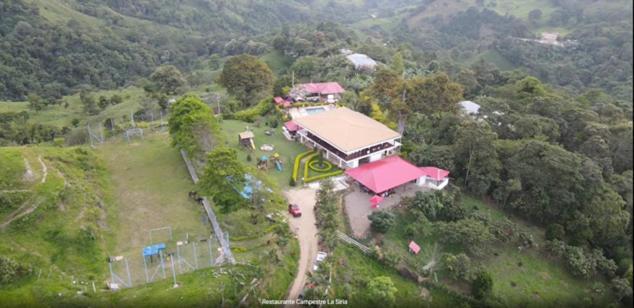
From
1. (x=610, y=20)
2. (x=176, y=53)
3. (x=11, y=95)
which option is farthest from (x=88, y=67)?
(x=610, y=20)

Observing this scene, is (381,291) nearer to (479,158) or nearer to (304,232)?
(304,232)

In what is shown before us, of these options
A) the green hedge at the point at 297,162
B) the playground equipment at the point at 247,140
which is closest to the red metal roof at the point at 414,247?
the green hedge at the point at 297,162

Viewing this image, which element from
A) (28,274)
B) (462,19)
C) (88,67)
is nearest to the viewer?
(28,274)

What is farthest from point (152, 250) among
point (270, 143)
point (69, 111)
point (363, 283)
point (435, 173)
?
point (69, 111)

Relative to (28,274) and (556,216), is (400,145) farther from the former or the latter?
(28,274)

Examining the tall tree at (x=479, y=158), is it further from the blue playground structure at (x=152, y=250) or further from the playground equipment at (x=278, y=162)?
the blue playground structure at (x=152, y=250)

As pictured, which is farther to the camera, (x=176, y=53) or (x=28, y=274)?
(x=176, y=53)

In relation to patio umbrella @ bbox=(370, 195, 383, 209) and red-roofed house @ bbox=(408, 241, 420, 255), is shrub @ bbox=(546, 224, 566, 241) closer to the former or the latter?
red-roofed house @ bbox=(408, 241, 420, 255)

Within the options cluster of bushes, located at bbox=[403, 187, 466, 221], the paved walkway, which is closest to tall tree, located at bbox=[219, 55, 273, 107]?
the paved walkway
